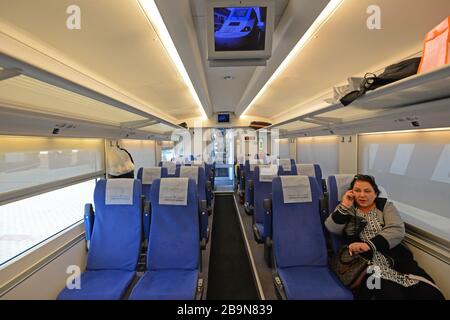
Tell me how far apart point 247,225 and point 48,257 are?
2824 mm

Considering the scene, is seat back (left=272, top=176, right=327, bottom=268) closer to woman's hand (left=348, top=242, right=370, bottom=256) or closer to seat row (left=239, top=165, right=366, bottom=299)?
seat row (left=239, top=165, right=366, bottom=299)

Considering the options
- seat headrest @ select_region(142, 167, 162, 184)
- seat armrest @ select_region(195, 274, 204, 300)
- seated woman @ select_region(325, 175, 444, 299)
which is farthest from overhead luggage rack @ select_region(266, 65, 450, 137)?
seat headrest @ select_region(142, 167, 162, 184)

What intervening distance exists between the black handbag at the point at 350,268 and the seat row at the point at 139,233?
1.11 meters

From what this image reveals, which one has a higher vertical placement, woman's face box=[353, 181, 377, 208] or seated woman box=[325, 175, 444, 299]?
woman's face box=[353, 181, 377, 208]

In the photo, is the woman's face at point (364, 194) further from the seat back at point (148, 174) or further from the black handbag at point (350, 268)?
the seat back at point (148, 174)

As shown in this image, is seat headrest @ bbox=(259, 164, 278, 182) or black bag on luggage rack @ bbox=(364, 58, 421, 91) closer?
black bag on luggage rack @ bbox=(364, 58, 421, 91)

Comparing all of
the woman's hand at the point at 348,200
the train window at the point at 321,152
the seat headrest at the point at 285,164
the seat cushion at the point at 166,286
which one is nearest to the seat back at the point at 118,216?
the seat cushion at the point at 166,286

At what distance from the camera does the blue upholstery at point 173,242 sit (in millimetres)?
1837

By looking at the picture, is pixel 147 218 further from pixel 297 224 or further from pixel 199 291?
pixel 297 224

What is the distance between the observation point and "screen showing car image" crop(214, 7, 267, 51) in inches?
58.8

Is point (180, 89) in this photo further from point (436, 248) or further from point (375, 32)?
point (436, 248)

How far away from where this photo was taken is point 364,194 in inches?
68.9

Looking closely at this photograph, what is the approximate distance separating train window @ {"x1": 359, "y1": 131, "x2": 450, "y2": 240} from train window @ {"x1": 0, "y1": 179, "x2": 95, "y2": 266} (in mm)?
3375

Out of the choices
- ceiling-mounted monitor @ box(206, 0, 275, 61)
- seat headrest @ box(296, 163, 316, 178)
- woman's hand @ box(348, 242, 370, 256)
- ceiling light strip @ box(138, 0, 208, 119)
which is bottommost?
woman's hand @ box(348, 242, 370, 256)
